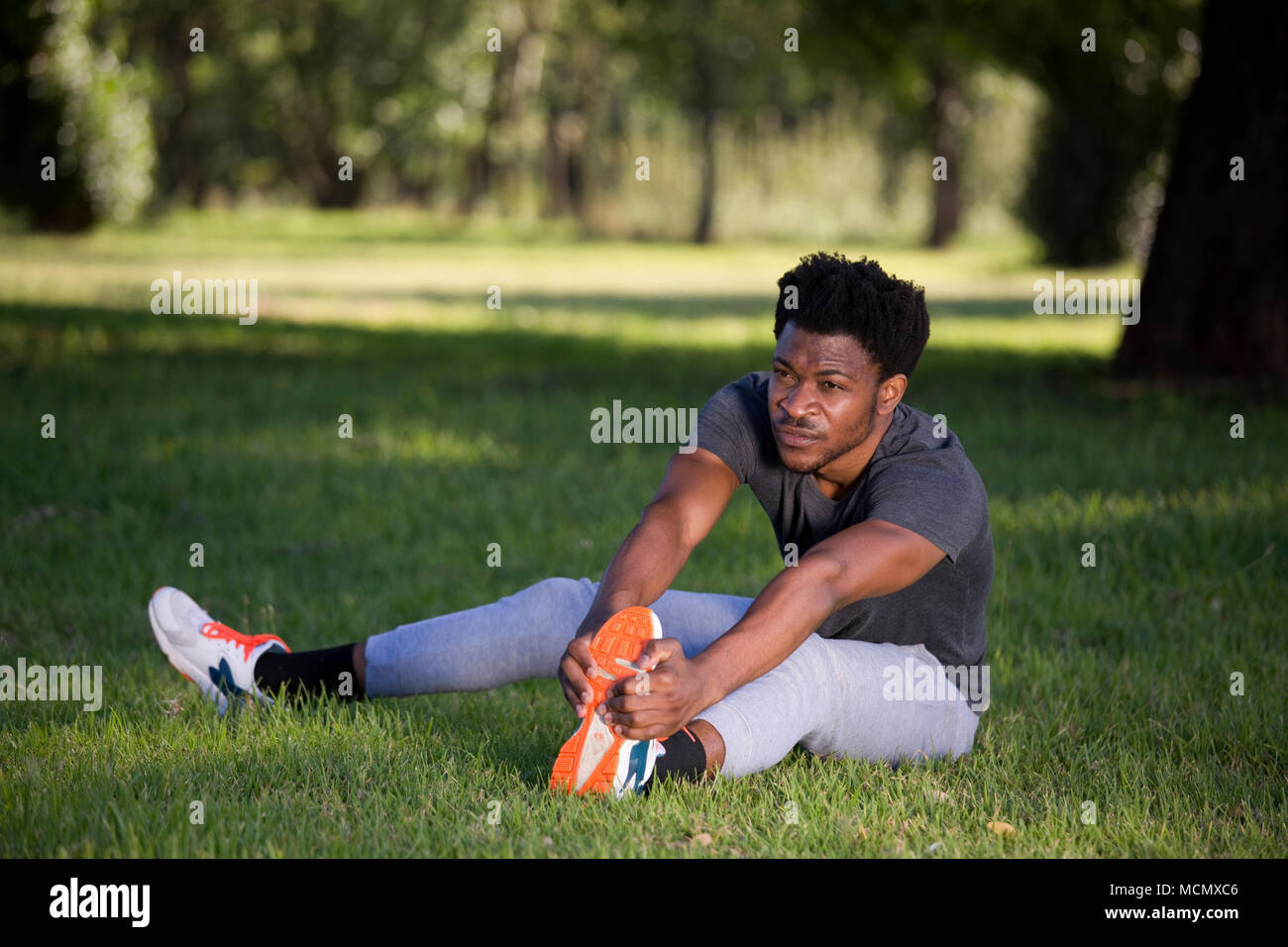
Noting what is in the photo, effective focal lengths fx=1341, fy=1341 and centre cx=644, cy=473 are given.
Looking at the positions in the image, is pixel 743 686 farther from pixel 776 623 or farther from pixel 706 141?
pixel 706 141

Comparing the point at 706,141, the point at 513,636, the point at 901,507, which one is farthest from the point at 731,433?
the point at 706,141

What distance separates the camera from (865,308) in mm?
3613

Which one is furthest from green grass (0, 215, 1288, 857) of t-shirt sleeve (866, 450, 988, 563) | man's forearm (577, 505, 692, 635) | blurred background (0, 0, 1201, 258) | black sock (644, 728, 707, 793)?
blurred background (0, 0, 1201, 258)

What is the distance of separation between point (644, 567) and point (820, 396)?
674mm

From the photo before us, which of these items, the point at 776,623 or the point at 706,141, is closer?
the point at 776,623

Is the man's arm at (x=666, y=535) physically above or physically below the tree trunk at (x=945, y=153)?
below

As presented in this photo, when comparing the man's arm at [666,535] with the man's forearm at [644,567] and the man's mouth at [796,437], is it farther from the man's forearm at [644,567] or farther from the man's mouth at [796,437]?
the man's mouth at [796,437]

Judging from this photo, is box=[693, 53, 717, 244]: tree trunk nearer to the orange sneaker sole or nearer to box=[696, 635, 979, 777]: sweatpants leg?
box=[696, 635, 979, 777]: sweatpants leg

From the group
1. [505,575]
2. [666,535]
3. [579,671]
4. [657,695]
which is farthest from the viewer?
[505,575]

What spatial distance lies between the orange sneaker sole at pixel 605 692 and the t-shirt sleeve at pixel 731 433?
2.44 feet

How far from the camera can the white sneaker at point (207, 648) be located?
13.9 ft

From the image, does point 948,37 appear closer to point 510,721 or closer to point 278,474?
point 278,474

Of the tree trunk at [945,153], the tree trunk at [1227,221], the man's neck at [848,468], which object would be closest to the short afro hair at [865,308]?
the man's neck at [848,468]

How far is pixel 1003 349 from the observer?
1412cm
